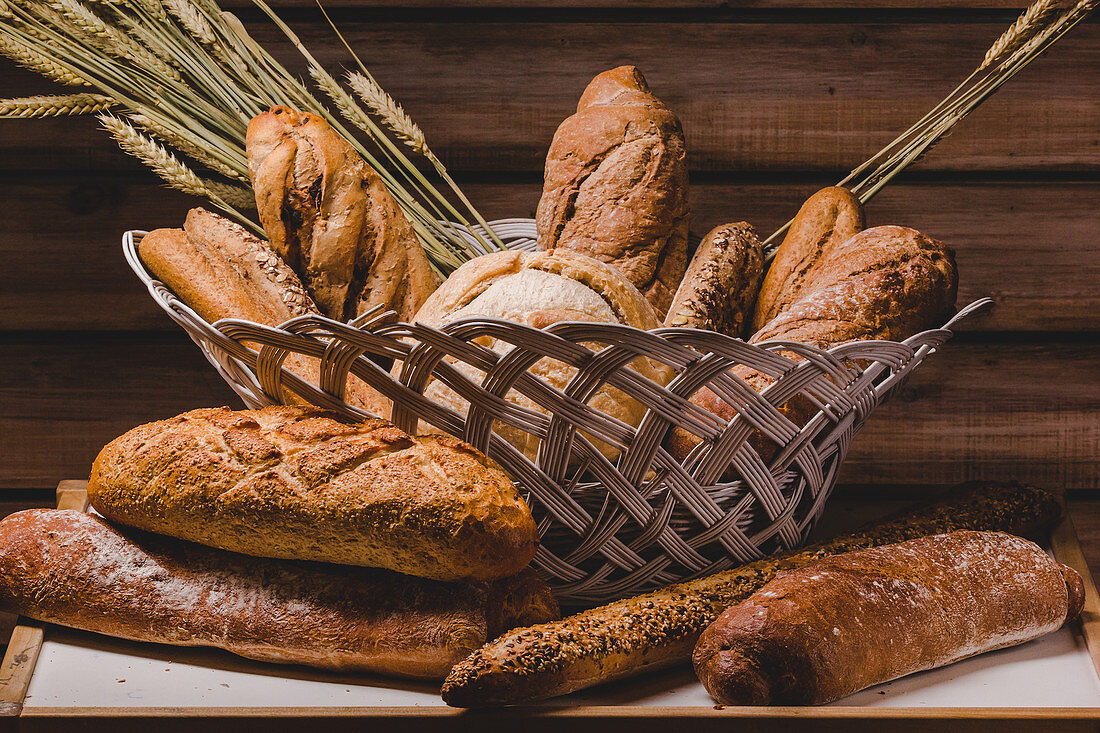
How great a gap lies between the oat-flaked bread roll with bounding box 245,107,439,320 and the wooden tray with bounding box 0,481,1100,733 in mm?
446

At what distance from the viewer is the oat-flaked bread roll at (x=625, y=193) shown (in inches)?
45.2

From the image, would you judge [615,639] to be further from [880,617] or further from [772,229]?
[772,229]

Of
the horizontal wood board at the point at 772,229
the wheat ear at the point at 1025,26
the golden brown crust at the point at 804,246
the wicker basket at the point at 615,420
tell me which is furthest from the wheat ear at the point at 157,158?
the wheat ear at the point at 1025,26

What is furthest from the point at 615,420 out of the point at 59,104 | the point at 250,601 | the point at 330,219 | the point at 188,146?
the point at 59,104

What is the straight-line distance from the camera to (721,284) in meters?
1.10

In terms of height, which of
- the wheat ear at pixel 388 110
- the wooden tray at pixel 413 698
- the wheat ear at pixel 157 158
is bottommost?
the wooden tray at pixel 413 698

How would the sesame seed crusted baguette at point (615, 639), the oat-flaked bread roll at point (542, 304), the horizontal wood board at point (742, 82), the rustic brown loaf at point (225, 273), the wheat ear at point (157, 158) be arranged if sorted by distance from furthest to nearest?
the horizontal wood board at point (742, 82), the wheat ear at point (157, 158), the rustic brown loaf at point (225, 273), the oat-flaked bread roll at point (542, 304), the sesame seed crusted baguette at point (615, 639)

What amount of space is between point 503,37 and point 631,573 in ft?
3.43

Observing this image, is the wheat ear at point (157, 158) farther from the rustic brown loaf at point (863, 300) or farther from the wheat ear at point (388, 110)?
the rustic brown loaf at point (863, 300)

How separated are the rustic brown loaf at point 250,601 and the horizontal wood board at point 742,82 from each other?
96 centimetres

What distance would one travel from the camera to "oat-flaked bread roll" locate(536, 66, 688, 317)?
115cm

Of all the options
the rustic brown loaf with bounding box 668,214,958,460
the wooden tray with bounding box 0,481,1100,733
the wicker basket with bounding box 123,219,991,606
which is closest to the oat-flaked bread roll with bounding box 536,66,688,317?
the rustic brown loaf with bounding box 668,214,958,460

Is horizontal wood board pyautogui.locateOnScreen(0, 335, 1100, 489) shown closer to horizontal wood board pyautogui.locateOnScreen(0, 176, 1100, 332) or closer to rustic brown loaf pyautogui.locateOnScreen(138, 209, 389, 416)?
horizontal wood board pyautogui.locateOnScreen(0, 176, 1100, 332)

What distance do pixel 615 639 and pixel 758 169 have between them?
106 centimetres
